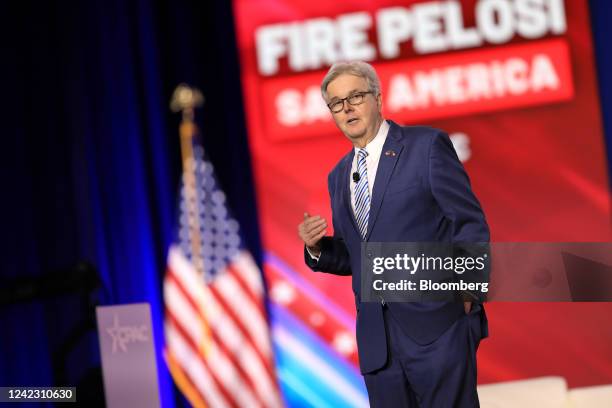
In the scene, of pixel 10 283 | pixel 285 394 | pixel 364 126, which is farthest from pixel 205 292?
pixel 364 126

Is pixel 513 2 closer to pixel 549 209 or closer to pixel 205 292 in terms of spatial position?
pixel 549 209

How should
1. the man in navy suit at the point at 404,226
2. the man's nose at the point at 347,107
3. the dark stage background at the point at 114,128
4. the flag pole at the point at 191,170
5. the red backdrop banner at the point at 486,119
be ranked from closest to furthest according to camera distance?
1. the man in navy suit at the point at 404,226
2. the man's nose at the point at 347,107
3. the dark stage background at the point at 114,128
4. the red backdrop banner at the point at 486,119
5. the flag pole at the point at 191,170

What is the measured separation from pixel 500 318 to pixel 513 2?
1886mm

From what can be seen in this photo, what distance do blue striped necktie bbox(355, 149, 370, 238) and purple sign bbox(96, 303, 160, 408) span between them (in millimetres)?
967

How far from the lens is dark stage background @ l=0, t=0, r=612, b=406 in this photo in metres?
4.67

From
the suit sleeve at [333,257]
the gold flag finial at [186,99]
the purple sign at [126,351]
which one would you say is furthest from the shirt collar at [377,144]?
the gold flag finial at [186,99]

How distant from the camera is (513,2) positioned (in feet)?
15.8

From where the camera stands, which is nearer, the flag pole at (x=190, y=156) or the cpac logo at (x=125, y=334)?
the cpac logo at (x=125, y=334)

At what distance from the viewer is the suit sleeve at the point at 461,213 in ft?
6.29

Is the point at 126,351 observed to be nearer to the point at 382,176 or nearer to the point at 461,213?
the point at 382,176

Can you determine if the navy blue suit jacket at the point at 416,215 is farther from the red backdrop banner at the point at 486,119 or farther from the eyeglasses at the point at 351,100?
the red backdrop banner at the point at 486,119

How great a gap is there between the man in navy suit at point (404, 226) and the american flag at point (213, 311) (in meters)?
2.86

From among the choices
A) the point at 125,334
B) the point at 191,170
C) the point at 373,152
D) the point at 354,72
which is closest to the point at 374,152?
the point at 373,152

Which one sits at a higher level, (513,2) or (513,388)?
(513,2)
